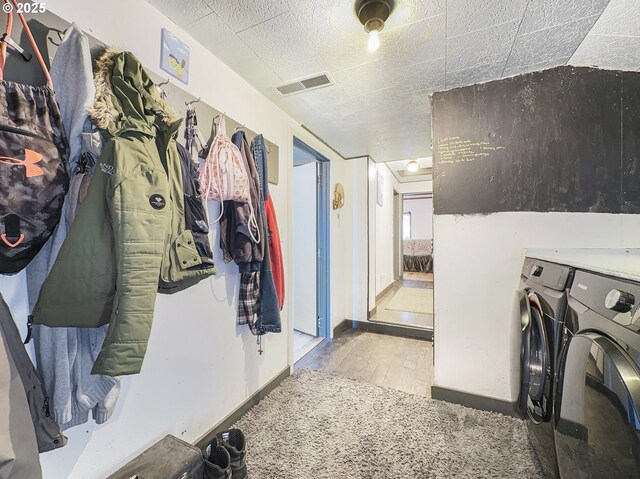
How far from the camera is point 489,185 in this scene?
5.47 ft

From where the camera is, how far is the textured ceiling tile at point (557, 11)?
3.81 feet

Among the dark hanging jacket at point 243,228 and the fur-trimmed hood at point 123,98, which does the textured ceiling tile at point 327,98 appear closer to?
the dark hanging jacket at point 243,228

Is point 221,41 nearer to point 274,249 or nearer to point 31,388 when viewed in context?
point 274,249

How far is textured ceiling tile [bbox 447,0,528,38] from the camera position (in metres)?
1.17

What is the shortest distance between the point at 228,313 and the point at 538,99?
7.27 feet

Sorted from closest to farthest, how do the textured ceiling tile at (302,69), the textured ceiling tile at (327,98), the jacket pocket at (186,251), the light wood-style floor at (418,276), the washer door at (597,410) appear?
the washer door at (597,410)
the jacket pocket at (186,251)
the textured ceiling tile at (302,69)
the textured ceiling tile at (327,98)
the light wood-style floor at (418,276)

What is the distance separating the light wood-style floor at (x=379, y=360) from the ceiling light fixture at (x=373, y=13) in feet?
7.24

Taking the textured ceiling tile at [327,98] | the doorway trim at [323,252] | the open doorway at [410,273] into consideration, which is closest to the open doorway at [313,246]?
the doorway trim at [323,252]

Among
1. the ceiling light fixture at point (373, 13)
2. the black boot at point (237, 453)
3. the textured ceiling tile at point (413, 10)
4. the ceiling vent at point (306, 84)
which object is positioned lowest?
the black boot at point (237, 453)

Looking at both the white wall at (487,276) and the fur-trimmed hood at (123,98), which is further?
the white wall at (487,276)

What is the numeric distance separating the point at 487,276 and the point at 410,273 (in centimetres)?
557

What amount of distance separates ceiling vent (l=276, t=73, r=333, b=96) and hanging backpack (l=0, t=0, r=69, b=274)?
1.26 meters

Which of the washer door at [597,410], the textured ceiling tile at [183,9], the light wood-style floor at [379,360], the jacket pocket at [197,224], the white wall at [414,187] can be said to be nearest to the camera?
the washer door at [597,410]

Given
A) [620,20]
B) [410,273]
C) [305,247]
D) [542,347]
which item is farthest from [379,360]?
[410,273]
